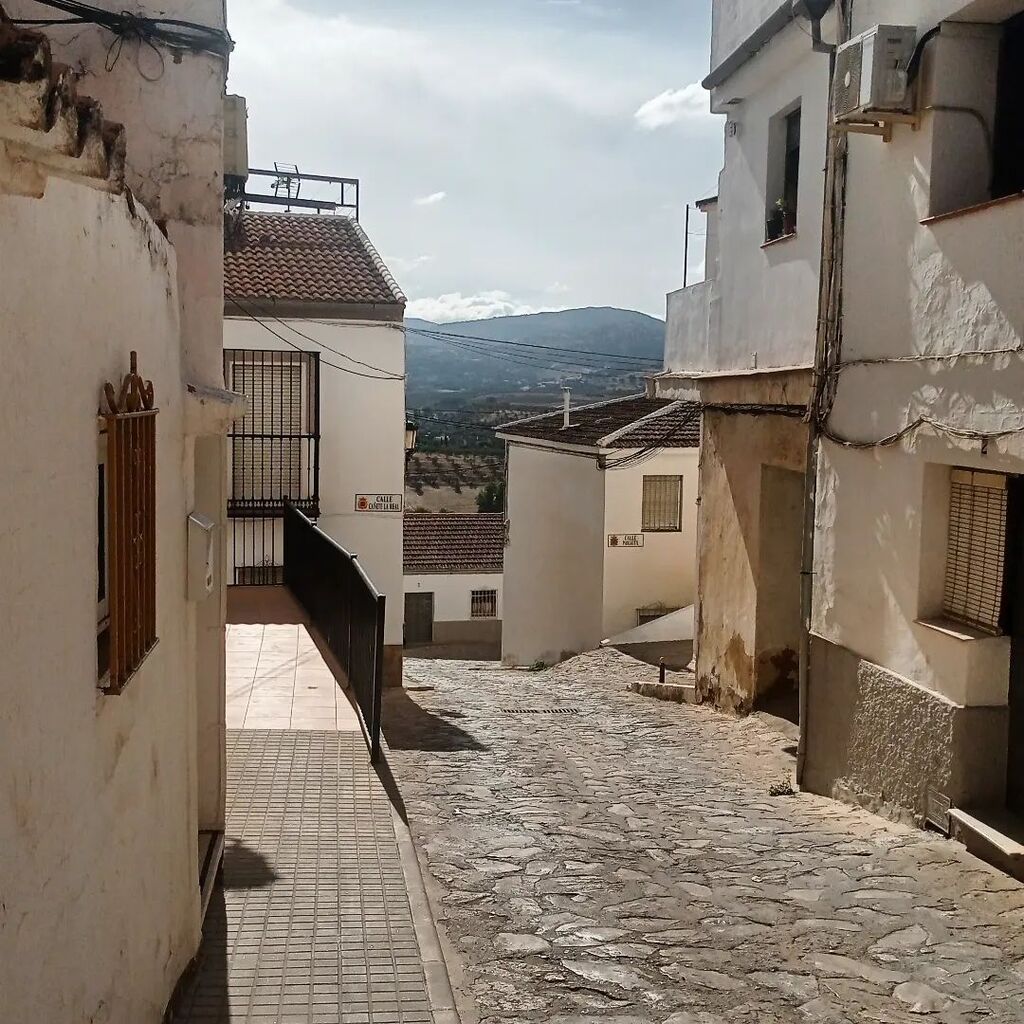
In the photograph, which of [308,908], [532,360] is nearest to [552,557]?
[308,908]

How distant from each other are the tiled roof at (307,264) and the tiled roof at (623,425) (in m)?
5.55

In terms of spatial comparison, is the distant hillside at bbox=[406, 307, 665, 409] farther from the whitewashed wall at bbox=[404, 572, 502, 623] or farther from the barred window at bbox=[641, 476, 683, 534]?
the barred window at bbox=[641, 476, 683, 534]

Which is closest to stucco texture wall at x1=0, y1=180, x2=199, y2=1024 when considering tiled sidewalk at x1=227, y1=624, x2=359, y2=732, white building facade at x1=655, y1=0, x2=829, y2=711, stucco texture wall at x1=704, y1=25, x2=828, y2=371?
tiled sidewalk at x1=227, y1=624, x2=359, y2=732

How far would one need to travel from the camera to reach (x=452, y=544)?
36094mm

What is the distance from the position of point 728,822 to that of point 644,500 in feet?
48.2

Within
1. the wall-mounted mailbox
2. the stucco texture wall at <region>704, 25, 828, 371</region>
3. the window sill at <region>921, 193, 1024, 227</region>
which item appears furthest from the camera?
the stucco texture wall at <region>704, 25, 828, 371</region>

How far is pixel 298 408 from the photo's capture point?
18.3 metres

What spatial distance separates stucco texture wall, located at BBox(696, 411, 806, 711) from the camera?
11.1 m

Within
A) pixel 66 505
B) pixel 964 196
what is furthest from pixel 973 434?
pixel 66 505

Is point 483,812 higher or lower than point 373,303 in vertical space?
lower

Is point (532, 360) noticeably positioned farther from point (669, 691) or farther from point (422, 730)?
point (422, 730)

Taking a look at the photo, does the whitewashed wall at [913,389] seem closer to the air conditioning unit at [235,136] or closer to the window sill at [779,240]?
the window sill at [779,240]

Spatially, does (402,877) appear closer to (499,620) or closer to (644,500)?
(644,500)

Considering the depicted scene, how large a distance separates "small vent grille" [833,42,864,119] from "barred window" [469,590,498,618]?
28.5 m
